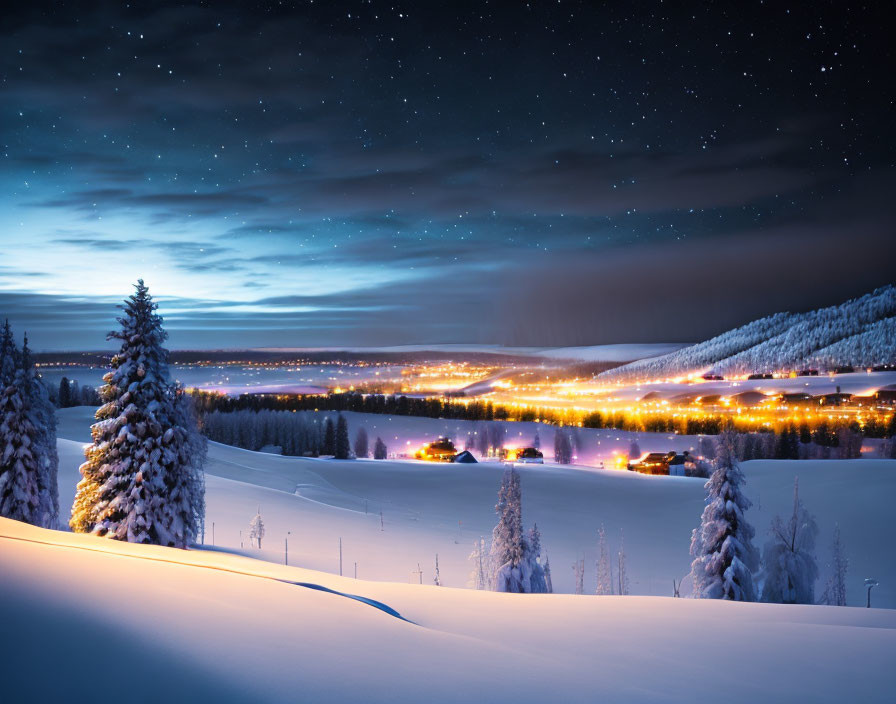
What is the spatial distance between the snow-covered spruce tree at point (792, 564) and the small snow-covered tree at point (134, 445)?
23.0 meters

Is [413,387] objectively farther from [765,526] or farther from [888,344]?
[888,344]

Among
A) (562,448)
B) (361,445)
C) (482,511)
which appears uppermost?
(482,511)

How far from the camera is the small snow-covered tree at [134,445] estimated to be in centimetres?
2008

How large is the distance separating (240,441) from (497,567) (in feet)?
283

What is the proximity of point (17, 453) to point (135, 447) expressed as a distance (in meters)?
6.89

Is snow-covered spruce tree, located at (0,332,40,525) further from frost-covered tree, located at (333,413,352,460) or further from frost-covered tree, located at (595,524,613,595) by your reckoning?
frost-covered tree, located at (333,413,352,460)

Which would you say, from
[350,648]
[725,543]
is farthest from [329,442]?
[350,648]

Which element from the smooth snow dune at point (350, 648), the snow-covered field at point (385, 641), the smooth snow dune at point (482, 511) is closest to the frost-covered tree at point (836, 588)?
the smooth snow dune at point (482, 511)

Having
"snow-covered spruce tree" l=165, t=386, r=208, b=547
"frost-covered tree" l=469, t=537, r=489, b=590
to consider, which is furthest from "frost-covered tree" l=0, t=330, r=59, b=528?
"frost-covered tree" l=469, t=537, r=489, b=590

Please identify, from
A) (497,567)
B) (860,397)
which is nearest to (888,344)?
(860,397)

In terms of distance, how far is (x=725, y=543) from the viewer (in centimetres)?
2198

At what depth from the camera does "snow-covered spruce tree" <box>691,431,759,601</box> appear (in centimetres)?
2173

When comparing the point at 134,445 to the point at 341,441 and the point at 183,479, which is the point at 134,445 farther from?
the point at 341,441

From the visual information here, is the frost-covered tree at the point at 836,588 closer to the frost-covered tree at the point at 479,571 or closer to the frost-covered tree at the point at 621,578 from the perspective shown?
the frost-covered tree at the point at 621,578
